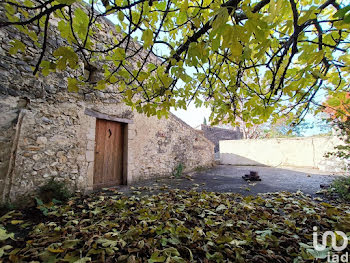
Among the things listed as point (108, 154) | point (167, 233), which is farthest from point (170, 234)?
point (108, 154)

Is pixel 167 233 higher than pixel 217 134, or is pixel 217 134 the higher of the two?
pixel 217 134

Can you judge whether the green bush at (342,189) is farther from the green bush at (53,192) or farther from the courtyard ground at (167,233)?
the green bush at (53,192)

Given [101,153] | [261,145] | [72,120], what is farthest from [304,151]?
[72,120]

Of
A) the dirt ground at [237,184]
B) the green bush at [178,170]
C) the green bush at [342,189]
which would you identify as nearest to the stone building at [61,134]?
the dirt ground at [237,184]

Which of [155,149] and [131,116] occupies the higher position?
[131,116]

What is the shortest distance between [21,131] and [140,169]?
272cm

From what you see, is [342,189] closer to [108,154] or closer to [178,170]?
[178,170]

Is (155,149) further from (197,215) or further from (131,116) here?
(197,215)

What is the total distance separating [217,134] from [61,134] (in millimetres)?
13718

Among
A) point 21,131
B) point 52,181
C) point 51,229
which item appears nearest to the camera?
point 51,229

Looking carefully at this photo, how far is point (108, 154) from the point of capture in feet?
13.2

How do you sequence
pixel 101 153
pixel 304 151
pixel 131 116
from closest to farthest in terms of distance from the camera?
pixel 101 153, pixel 131 116, pixel 304 151

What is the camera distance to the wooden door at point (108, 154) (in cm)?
382

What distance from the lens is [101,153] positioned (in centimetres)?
388
